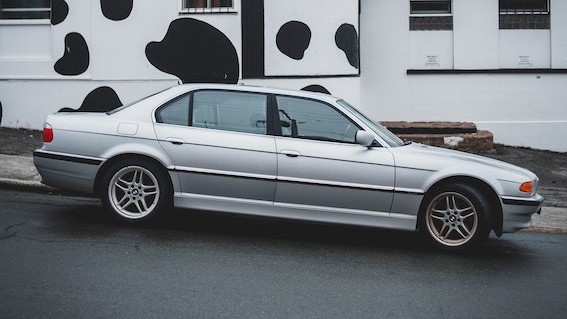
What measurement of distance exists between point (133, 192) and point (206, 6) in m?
7.13

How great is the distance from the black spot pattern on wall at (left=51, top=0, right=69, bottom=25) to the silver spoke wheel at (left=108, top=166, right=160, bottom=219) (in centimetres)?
751

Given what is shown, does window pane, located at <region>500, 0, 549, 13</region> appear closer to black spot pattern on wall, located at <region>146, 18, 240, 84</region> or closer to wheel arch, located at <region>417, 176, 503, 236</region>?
black spot pattern on wall, located at <region>146, 18, 240, 84</region>

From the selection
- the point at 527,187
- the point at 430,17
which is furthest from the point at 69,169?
the point at 430,17

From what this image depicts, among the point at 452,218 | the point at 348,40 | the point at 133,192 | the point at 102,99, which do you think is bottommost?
the point at 452,218

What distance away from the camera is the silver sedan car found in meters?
6.60

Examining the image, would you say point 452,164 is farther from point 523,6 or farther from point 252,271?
point 523,6

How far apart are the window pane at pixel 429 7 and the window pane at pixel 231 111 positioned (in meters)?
8.60

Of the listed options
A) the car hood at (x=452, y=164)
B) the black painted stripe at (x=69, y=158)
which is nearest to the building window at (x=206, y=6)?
the black painted stripe at (x=69, y=158)

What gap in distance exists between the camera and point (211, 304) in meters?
4.74

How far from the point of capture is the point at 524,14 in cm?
1468

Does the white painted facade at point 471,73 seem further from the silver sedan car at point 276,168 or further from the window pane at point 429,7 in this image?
the silver sedan car at point 276,168

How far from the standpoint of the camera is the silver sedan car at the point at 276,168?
21.6 ft

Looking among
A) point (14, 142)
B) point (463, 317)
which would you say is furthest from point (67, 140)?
point (14, 142)

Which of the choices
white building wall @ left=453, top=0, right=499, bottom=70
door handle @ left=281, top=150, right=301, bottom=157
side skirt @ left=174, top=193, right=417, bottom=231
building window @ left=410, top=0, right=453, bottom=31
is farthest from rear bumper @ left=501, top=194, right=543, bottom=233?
building window @ left=410, top=0, right=453, bottom=31
